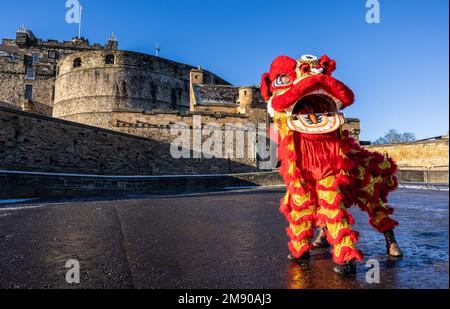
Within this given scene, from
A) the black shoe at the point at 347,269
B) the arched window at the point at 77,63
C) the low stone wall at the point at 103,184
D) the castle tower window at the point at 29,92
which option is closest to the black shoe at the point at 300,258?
the black shoe at the point at 347,269

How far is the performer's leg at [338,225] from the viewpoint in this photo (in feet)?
7.91

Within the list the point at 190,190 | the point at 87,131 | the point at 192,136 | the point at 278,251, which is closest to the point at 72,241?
the point at 278,251

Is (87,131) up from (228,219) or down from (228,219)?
up

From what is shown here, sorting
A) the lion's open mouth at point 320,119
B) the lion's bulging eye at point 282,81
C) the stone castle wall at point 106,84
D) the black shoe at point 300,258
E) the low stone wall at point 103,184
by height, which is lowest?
the black shoe at point 300,258

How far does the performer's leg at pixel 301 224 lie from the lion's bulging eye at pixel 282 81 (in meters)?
1.12

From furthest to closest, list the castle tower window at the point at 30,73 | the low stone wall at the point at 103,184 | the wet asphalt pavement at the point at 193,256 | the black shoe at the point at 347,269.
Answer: the castle tower window at the point at 30,73, the low stone wall at the point at 103,184, the black shoe at the point at 347,269, the wet asphalt pavement at the point at 193,256

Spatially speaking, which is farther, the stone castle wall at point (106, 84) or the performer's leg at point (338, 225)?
the stone castle wall at point (106, 84)

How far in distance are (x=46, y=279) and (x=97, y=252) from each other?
82 cm

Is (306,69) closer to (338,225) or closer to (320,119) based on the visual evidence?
(320,119)

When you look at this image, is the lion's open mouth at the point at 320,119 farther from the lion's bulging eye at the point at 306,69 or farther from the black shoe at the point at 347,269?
the black shoe at the point at 347,269

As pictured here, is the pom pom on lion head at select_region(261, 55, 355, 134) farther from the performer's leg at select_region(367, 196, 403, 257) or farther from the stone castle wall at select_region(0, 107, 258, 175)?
the stone castle wall at select_region(0, 107, 258, 175)

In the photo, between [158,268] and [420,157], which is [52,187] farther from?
[420,157]

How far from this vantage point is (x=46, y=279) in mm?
2307

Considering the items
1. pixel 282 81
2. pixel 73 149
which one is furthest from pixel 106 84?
pixel 282 81
